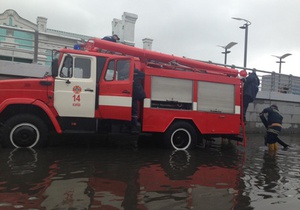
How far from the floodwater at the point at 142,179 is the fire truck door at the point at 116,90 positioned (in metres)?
1.05

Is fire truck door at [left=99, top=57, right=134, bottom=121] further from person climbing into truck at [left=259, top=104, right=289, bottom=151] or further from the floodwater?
person climbing into truck at [left=259, top=104, right=289, bottom=151]

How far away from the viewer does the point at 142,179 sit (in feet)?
17.5

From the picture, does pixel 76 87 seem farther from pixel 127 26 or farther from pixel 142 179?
pixel 127 26

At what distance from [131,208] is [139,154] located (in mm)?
4032

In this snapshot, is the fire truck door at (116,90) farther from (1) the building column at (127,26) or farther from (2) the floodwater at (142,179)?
(1) the building column at (127,26)

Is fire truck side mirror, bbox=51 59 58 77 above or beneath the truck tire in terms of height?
above

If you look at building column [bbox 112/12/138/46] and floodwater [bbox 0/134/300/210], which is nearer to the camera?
floodwater [bbox 0/134/300/210]

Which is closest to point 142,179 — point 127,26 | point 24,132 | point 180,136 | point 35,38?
point 24,132

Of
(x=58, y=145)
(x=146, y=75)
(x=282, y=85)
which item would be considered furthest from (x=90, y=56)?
(x=282, y=85)

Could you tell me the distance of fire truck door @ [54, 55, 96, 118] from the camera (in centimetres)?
774

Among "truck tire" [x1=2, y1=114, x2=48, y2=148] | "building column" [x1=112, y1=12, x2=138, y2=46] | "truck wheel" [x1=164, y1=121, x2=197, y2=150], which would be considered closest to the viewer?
"truck tire" [x1=2, y1=114, x2=48, y2=148]

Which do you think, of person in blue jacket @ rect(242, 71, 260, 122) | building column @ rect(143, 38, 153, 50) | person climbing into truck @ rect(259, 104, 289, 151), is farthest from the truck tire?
building column @ rect(143, 38, 153, 50)

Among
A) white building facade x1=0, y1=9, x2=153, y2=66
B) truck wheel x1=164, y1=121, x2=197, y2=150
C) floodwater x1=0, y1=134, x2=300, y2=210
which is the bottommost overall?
floodwater x1=0, y1=134, x2=300, y2=210

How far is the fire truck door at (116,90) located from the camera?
8023 millimetres
